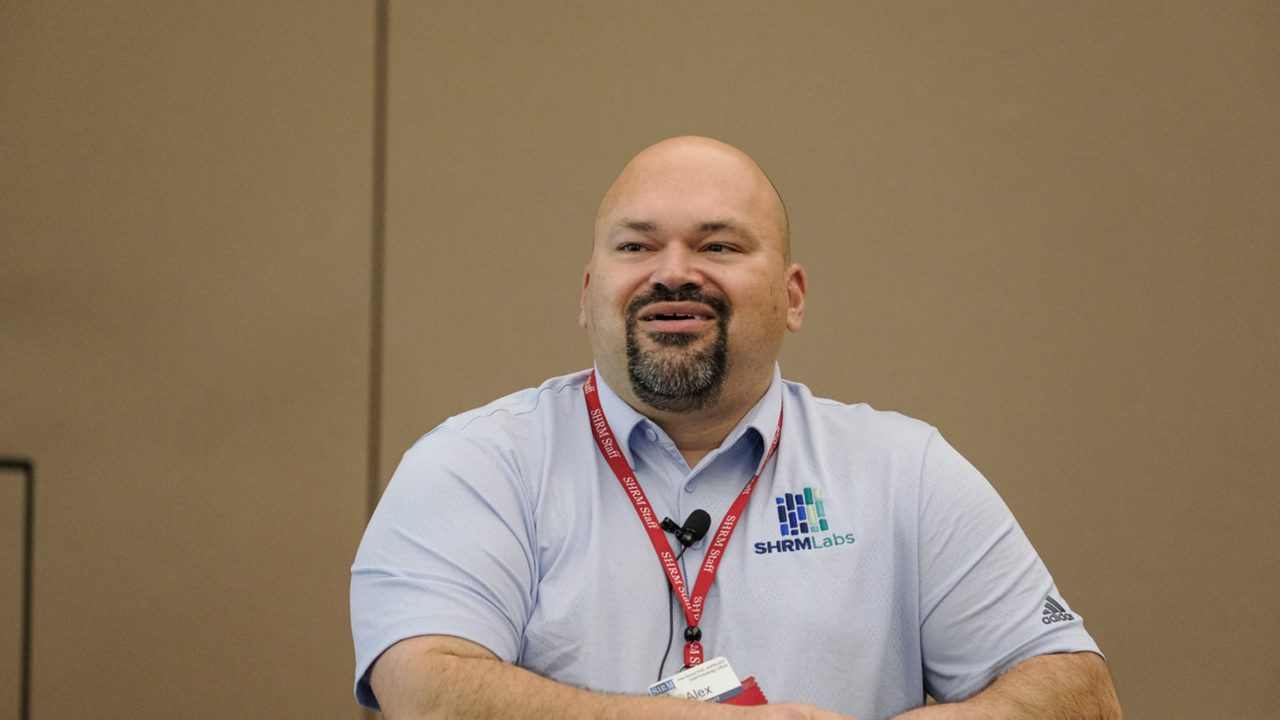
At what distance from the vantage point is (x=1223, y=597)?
3.12 meters

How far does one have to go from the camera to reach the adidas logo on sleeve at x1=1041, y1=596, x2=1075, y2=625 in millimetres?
1724

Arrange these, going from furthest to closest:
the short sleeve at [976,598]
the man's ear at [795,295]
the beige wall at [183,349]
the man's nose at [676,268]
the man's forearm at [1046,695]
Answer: the beige wall at [183,349], the man's ear at [795,295], the man's nose at [676,268], the short sleeve at [976,598], the man's forearm at [1046,695]

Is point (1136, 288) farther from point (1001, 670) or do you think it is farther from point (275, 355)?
point (275, 355)

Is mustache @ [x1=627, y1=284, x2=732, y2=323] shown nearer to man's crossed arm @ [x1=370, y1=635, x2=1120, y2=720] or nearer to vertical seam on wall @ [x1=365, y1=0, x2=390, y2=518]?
man's crossed arm @ [x1=370, y1=635, x2=1120, y2=720]

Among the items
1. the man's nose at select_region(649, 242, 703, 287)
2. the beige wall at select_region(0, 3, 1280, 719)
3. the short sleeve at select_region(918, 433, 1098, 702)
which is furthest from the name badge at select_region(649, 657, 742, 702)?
the beige wall at select_region(0, 3, 1280, 719)

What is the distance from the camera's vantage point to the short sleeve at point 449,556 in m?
1.59

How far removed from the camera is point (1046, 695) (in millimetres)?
1629

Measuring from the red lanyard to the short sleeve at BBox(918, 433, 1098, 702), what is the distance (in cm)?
28

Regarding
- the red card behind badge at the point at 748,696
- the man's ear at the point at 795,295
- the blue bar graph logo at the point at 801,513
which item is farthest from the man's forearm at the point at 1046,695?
the man's ear at the point at 795,295

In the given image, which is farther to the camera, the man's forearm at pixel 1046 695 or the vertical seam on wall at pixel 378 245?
the vertical seam on wall at pixel 378 245

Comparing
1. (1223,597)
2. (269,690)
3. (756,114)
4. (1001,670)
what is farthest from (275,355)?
(1223,597)

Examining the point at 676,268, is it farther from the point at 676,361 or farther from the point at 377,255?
the point at 377,255

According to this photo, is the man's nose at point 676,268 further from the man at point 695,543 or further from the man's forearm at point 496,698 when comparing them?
the man's forearm at point 496,698

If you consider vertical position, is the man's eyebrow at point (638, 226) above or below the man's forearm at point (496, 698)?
above
